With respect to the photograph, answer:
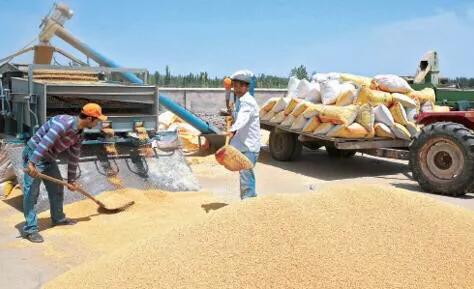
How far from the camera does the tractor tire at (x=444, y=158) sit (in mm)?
6598

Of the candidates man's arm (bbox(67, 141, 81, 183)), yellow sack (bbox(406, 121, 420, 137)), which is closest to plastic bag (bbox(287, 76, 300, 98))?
yellow sack (bbox(406, 121, 420, 137))

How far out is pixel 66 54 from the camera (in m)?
8.12

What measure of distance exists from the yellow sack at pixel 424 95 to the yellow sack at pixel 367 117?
1.03m

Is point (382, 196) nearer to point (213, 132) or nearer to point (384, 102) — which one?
point (384, 102)

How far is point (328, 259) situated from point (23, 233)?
2960 millimetres

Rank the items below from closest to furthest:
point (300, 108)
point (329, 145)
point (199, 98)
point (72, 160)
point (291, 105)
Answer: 1. point (72, 160)
2. point (300, 108)
3. point (291, 105)
4. point (329, 145)
5. point (199, 98)

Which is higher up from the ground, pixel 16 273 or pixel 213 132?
pixel 213 132

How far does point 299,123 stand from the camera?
28.9 feet

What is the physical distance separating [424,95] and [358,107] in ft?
4.69

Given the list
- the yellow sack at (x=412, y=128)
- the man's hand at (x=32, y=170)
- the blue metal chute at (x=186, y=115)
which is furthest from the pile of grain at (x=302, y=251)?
the blue metal chute at (x=186, y=115)

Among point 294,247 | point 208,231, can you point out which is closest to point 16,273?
point 208,231

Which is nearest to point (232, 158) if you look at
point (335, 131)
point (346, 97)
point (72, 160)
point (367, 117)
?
point (72, 160)

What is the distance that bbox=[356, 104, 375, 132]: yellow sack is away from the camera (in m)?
8.08

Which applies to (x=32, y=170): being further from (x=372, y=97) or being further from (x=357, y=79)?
(x=357, y=79)
